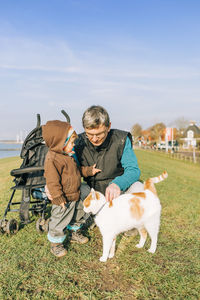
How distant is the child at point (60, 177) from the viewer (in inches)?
109

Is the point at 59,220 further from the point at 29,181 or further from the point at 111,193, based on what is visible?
the point at 29,181

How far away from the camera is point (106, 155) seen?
3.35 meters

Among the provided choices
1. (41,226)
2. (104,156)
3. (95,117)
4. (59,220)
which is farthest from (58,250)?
(95,117)

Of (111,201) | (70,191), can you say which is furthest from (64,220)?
(111,201)

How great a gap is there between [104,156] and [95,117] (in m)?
0.66

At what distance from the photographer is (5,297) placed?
7.24 feet

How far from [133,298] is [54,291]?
747 millimetres

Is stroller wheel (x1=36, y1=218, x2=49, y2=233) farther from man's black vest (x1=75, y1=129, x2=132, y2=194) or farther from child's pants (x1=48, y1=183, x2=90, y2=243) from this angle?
man's black vest (x1=75, y1=129, x2=132, y2=194)

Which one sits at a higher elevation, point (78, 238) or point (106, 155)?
point (106, 155)

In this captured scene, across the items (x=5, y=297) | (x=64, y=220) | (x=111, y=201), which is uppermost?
(x=111, y=201)

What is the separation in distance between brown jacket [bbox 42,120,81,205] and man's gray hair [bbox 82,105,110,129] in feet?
0.83

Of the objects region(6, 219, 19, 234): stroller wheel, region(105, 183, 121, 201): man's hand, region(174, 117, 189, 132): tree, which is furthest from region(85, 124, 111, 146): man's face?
region(174, 117, 189, 132): tree

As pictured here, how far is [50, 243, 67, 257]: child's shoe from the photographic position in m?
2.89

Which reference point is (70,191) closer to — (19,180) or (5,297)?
(19,180)
